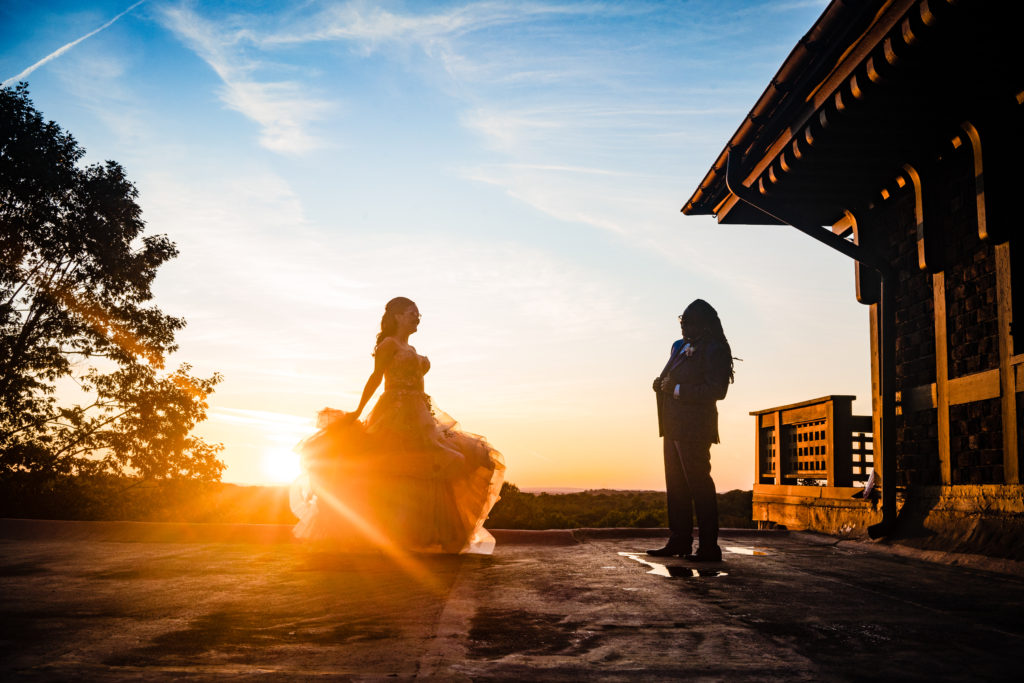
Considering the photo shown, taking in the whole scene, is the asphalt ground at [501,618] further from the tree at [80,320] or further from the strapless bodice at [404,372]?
the tree at [80,320]

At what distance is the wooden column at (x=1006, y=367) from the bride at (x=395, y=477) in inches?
161

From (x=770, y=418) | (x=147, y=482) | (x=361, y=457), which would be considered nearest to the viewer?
(x=361, y=457)

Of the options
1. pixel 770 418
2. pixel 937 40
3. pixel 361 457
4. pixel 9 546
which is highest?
pixel 937 40

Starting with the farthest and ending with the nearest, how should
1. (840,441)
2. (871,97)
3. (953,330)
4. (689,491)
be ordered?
(840,441) < (953,330) < (689,491) < (871,97)

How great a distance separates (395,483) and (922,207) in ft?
17.9

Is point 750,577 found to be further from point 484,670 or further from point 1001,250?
point 1001,250

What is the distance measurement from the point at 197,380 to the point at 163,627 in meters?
16.1

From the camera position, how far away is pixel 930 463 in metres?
7.15

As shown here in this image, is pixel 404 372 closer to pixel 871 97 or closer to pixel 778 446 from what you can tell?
pixel 871 97

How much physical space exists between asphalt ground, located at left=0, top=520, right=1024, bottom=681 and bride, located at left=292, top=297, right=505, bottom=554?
30 cm

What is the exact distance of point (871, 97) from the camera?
5.88 metres

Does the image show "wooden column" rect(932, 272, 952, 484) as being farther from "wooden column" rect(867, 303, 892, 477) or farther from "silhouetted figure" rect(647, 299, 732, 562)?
"silhouetted figure" rect(647, 299, 732, 562)

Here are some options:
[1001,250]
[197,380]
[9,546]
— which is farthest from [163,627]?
[197,380]

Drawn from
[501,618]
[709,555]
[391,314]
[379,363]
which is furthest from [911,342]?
[501,618]
